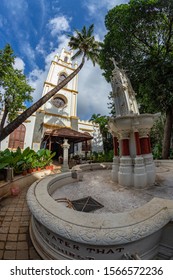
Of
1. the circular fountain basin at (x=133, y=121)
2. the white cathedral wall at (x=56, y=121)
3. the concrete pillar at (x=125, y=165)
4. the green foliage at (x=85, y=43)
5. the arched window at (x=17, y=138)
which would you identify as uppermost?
the green foliage at (x=85, y=43)

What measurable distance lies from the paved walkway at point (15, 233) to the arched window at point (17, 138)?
14.3 meters

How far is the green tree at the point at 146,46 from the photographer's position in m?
9.49

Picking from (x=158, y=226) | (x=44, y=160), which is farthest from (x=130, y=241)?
(x=44, y=160)

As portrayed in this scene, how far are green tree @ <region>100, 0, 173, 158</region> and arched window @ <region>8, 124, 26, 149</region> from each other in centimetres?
1376

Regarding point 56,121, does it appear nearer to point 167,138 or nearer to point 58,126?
point 58,126

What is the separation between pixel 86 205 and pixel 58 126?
57.8 ft

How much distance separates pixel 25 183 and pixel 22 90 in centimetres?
951

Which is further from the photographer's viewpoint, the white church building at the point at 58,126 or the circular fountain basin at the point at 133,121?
the white church building at the point at 58,126

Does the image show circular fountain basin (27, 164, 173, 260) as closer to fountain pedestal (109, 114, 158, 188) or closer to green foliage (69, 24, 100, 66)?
fountain pedestal (109, 114, 158, 188)

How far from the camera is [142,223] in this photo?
61.4 inches

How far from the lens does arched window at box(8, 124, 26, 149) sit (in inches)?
659

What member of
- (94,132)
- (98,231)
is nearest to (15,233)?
(98,231)

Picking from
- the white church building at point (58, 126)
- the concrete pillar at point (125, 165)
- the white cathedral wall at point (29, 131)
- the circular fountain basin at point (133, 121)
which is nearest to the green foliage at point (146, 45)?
the circular fountain basin at point (133, 121)

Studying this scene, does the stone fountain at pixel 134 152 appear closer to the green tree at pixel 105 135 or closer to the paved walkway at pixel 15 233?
the paved walkway at pixel 15 233
